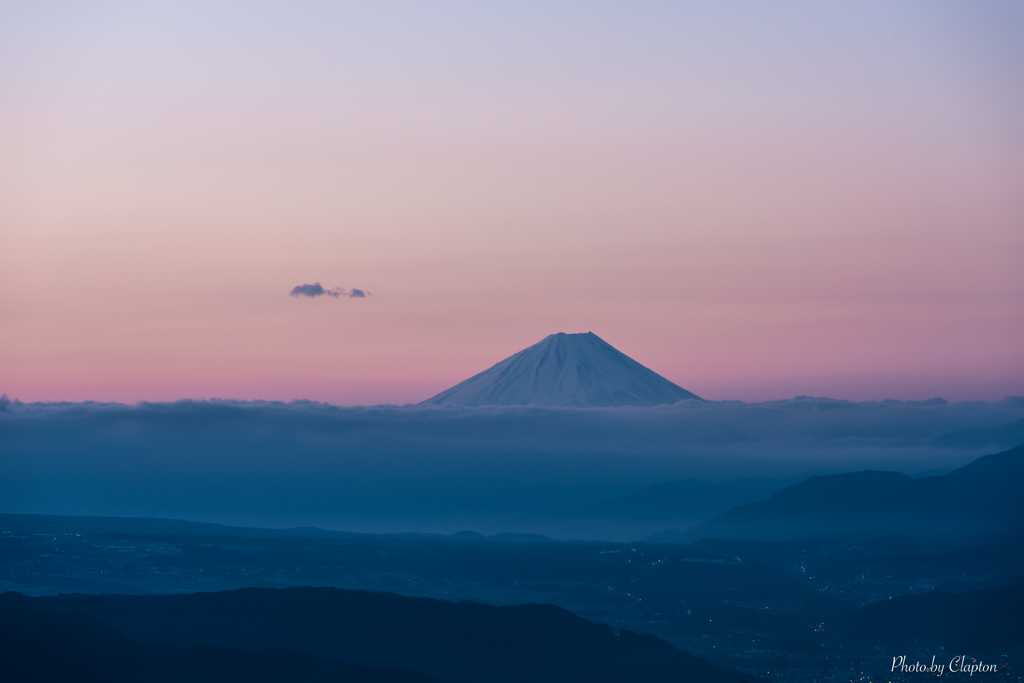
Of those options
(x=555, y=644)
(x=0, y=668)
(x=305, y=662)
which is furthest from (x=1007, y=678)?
(x=0, y=668)

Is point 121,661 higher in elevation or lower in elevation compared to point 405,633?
higher

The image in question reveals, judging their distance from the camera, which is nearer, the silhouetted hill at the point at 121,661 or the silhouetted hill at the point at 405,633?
the silhouetted hill at the point at 121,661

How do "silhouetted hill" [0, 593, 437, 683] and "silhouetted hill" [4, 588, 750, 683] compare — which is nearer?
"silhouetted hill" [0, 593, 437, 683]

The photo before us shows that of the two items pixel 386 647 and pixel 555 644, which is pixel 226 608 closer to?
pixel 386 647
